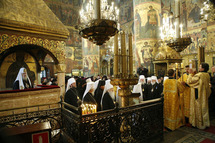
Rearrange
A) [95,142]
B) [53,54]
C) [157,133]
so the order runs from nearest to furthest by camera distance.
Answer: [95,142] → [157,133] → [53,54]

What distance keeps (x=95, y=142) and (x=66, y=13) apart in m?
21.3

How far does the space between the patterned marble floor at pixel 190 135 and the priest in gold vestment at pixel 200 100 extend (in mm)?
223

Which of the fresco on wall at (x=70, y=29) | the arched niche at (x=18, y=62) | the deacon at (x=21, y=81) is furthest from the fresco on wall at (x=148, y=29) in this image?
the fresco on wall at (x=70, y=29)

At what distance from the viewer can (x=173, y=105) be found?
409 cm

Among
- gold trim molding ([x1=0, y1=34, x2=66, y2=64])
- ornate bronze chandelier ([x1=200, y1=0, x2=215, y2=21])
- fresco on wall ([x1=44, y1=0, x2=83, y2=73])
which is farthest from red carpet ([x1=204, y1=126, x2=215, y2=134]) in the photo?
fresco on wall ([x1=44, y1=0, x2=83, y2=73])

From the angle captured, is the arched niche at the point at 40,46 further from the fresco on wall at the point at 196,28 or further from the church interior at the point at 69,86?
the fresco on wall at the point at 196,28

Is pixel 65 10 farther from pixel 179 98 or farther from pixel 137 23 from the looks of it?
pixel 179 98

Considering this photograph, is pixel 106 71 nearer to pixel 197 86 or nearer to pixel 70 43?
pixel 70 43

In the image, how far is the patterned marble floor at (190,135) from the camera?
3.31 metres

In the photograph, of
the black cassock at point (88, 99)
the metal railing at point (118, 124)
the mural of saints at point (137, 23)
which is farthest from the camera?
the mural of saints at point (137, 23)

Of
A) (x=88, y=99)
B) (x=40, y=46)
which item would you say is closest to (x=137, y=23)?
(x=40, y=46)

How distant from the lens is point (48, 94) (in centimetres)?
425

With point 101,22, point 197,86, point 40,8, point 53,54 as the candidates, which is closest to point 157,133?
point 197,86

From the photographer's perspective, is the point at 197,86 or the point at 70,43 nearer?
the point at 197,86
